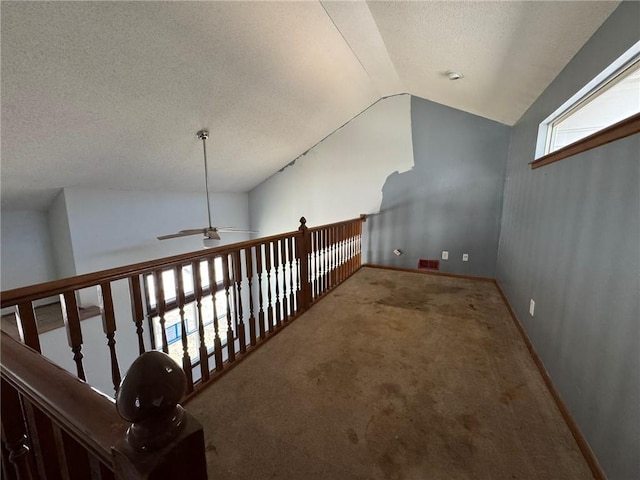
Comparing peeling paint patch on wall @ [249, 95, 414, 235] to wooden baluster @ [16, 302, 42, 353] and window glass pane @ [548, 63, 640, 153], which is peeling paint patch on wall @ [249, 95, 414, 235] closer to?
window glass pane @ [548, 63, 640, 153]

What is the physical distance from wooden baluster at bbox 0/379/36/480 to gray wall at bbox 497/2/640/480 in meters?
1.90

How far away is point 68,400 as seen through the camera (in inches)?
18.8

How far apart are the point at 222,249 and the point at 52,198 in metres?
3.41

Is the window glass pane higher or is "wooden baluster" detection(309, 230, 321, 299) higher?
the window glass pane

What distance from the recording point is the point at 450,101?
3.59m

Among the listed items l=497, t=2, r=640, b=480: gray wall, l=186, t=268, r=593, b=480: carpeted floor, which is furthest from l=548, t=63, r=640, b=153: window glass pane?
l=186, t=268, r=593, b=480: carpeted floor

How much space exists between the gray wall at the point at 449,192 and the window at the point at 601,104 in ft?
5.04

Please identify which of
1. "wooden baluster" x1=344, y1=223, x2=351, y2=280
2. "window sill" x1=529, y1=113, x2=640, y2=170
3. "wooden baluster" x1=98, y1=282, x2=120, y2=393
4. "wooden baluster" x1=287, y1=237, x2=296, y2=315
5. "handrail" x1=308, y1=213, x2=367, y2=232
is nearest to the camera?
"window sill" x1=529, y1=113, x2=640, y2=170

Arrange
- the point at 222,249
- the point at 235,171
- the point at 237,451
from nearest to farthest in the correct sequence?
the point at 237,451, the point at 222,249, the point at 235,171

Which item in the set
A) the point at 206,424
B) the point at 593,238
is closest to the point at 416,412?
the point at 206,424

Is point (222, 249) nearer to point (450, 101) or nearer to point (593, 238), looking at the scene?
point (593, 238)

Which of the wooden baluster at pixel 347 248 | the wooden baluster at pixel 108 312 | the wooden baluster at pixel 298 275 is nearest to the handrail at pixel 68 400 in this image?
the wooden baluster at pixel 108 312

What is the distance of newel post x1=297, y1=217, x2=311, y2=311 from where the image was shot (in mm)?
2734

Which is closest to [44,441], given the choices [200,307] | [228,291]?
[200,307]
